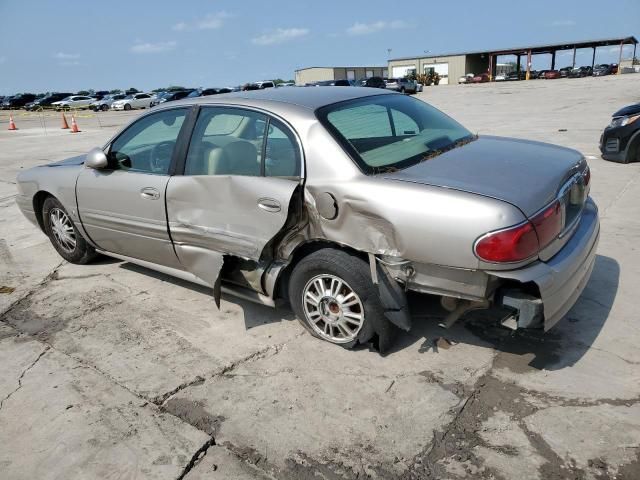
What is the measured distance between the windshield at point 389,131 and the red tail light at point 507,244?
773 mm

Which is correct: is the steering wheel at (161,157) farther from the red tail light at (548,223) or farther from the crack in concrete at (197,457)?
the red tail light at (548,223)

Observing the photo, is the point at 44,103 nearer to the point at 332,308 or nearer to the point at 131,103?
the point at 131,103

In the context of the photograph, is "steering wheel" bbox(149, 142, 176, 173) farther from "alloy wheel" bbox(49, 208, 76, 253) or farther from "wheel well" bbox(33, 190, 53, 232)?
"wheel well" bbox(33, 190, 53, 232)

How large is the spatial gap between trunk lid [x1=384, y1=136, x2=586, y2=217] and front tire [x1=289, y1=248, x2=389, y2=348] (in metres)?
0.61

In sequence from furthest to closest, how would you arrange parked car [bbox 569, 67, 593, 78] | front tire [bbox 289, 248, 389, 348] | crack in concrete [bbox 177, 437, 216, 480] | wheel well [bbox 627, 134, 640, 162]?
1. parked car [bbox 569, 67, 593, 78]
2. wheel well [bbox 627, 134, 640, 162]
3. front tire [bbox 289, 248, 389, 348]
4. crack in concrete [bbox 177, 437, 216, 480]

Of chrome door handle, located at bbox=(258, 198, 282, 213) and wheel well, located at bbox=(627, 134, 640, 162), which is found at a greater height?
chrome door handle, located at bbox=(258, 198, 282, 213)

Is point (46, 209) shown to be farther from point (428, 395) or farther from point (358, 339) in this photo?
point (428, 395)

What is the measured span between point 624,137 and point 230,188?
729 cm

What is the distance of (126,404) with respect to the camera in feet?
9.55

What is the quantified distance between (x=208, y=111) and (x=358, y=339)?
1.96m

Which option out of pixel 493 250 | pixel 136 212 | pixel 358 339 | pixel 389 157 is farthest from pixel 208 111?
pixel 493 250

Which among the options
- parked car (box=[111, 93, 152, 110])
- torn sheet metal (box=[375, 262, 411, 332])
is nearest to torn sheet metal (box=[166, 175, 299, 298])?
torn sheet metal (box=[375, 262, 411, 332])

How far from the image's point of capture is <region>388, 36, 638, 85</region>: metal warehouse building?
63.6m

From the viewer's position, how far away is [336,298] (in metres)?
3.18
